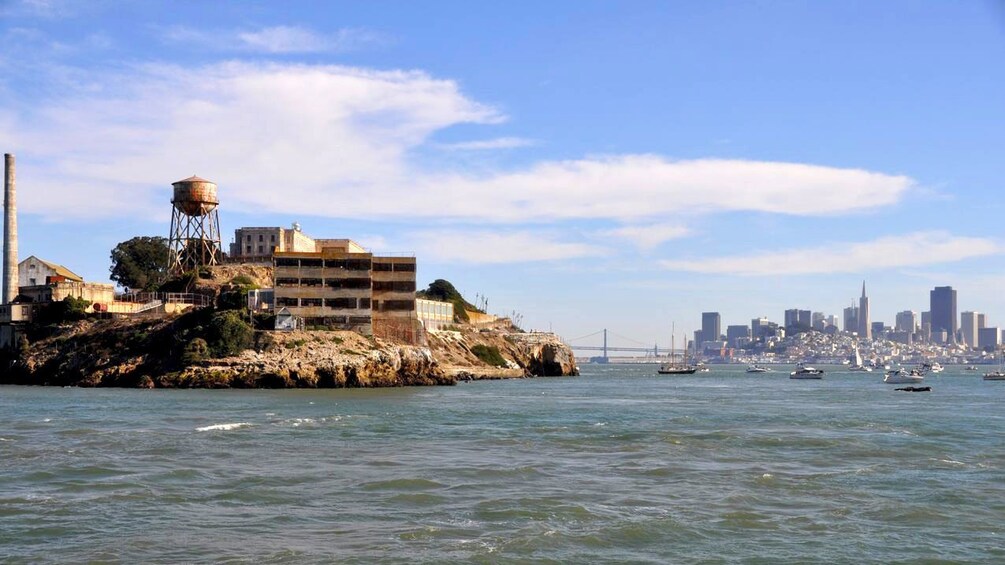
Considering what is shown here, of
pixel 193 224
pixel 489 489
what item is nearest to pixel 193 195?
pixel 193 224

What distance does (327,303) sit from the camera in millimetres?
104250

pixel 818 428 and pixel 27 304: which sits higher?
pixel 27 304

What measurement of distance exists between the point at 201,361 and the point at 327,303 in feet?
56.6

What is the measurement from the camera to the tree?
468ft

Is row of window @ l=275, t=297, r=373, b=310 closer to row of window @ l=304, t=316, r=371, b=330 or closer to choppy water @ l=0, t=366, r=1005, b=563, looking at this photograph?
row of window @ l=304, t=316, r=371, b=330

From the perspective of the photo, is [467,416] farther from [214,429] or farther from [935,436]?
[935,436]

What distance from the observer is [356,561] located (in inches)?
882

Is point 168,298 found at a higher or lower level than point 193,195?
lower

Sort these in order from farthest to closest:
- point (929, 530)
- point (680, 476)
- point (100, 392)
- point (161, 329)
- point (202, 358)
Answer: point (161, 329)
point (202, 358)
point (100, 392)
point (680, 476)
point (929, 530)

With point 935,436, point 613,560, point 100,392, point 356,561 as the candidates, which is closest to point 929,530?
point 613,560

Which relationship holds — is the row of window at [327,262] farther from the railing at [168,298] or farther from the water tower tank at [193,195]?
→ the water tower tank at [193,195]

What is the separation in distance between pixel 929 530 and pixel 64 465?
27.0 metres

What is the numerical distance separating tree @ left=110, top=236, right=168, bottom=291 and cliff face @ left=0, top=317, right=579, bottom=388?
40.6 m

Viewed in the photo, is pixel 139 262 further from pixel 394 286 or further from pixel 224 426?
pixel 224 426
